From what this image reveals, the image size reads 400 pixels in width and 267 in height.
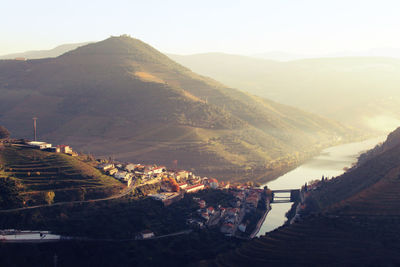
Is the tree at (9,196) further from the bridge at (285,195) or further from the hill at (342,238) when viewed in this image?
the bridge at (285,195)

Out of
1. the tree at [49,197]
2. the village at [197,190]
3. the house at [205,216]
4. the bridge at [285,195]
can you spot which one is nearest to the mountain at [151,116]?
the bridge at [285,195]

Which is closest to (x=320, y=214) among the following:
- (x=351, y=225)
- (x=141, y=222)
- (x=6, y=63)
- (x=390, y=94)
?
(x=351, y=225)

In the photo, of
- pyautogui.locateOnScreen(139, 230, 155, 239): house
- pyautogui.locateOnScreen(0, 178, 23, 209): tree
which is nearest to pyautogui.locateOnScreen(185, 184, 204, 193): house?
pyautogui.locateOnScreen(139, 230, 155, 239): house

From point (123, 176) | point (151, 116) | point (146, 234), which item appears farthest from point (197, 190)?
point (151, 116)

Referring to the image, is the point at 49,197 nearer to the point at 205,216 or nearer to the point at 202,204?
the point at 205,216

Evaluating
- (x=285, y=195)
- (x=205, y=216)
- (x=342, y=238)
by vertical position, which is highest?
(x=342, y=238)

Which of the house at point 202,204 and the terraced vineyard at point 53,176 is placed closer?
the terraced vineyard at point 53,176
